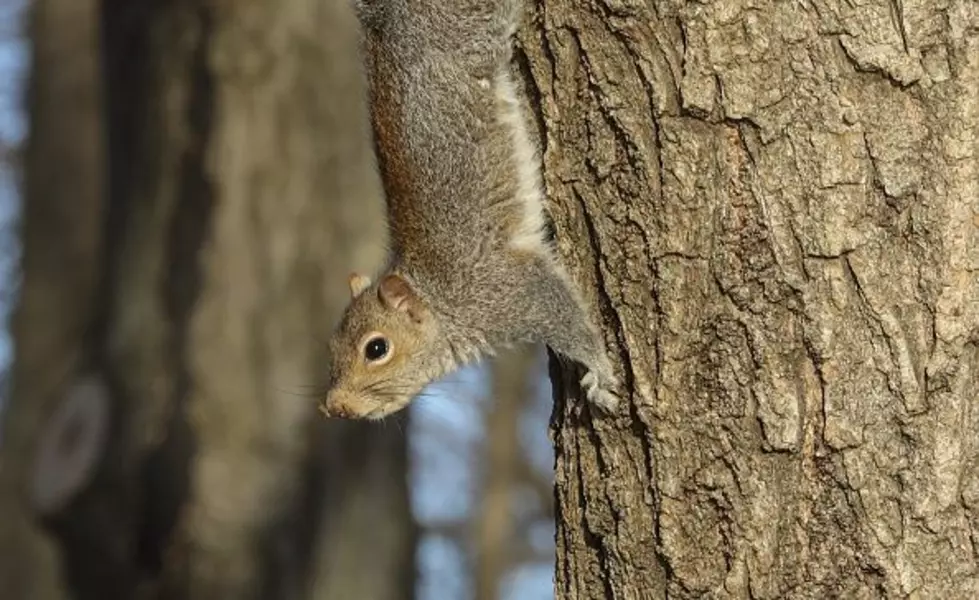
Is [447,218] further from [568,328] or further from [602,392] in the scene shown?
[602,392]

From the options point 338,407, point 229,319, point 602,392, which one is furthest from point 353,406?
point 229,319

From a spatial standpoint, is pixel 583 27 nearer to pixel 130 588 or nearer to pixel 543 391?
pixel 130 588

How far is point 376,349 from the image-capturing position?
2.92 meters

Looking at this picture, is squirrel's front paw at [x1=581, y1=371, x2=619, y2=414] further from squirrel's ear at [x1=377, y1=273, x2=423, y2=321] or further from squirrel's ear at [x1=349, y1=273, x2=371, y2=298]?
squirrel's ear at [x1=349, y1=273, x2=371, y2=298]

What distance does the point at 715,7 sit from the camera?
200 centimetres

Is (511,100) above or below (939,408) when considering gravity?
above

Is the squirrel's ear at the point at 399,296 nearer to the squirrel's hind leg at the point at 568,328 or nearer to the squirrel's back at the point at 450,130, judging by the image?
the squirrel's back at the point at 450,130

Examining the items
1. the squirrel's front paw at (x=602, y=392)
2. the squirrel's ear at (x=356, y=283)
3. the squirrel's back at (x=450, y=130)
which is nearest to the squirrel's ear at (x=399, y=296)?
the squirrel's back at (x=450, y=130)

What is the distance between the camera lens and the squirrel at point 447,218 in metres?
2.56

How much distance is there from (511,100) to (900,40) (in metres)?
0.79

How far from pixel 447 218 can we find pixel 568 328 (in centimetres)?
46

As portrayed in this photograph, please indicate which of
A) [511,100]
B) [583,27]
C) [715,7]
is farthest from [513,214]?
[715,7]

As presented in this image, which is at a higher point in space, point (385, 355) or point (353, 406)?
point (385, 355)

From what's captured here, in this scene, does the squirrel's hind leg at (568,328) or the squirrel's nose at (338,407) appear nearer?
the squirrel's hind leg at (568,328)
